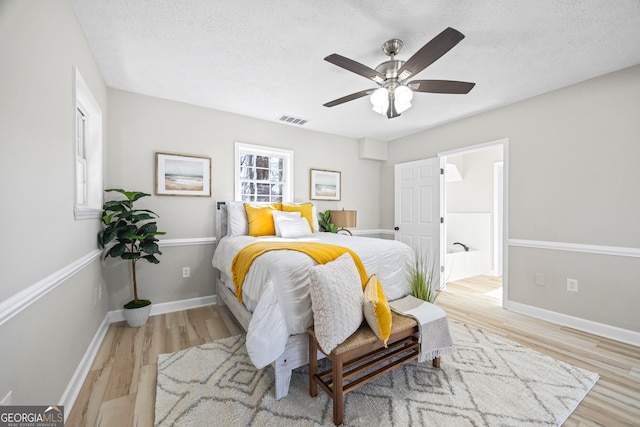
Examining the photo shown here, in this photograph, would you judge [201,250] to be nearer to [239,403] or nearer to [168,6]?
[239,403]

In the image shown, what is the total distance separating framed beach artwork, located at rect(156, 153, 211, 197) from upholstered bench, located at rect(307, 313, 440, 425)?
8.13 ft

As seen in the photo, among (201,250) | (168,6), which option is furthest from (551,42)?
(201,250)

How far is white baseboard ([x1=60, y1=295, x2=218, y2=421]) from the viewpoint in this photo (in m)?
1.63

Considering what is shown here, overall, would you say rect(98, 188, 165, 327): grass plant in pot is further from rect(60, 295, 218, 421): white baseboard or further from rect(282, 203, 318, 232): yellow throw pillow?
rect(282, 203, 318, 232): yellow throw pillow

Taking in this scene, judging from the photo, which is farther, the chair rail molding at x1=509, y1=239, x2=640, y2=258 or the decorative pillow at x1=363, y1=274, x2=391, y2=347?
the chair rail molding at x1=509, y1=239, x2=640, y2=258

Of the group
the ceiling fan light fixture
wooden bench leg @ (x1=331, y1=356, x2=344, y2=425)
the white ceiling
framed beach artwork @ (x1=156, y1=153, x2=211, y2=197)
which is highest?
the white ceiling

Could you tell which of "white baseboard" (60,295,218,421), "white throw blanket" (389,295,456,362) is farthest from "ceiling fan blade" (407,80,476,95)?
"white baseboard" (60,295,218,421)

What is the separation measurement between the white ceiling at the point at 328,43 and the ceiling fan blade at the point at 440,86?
0.33 m

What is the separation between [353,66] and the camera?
1.84m

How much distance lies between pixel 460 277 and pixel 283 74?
4.31m

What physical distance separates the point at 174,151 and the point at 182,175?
303 millimetres

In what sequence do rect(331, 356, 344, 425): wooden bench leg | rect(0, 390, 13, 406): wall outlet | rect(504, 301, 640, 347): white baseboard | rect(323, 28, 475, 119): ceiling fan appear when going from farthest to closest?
rect(504, 301, 640, 347): white baseboard → rect(323, 28, 475, 119): ceiling fan → rect(331, 356, 344, 425): wooden bench leg → rect(0, 390, 13, 406): wall outlet

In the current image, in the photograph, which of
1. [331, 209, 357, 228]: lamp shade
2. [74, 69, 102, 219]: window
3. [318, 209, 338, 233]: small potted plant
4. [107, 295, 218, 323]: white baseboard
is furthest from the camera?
[318, 209, 338, 233]: small potted plant

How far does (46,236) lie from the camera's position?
1386 millimetres
